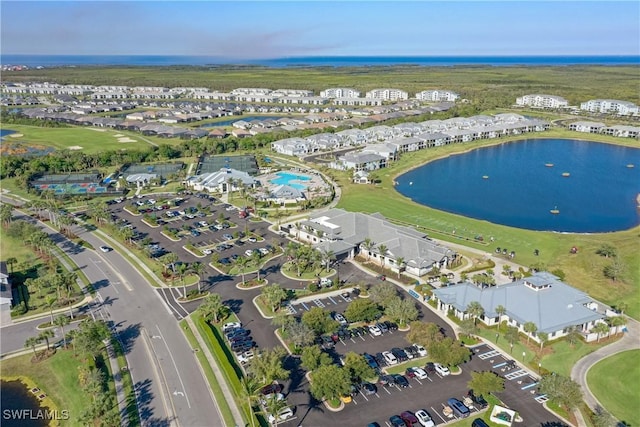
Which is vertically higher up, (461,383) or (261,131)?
(261,131)

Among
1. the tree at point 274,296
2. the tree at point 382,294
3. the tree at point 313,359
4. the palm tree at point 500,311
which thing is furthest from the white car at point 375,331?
the palm tree at point 500,311

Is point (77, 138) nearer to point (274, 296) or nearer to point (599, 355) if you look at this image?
point (274, 296)

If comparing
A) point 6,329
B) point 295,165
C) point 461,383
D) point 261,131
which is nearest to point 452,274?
point 461,383

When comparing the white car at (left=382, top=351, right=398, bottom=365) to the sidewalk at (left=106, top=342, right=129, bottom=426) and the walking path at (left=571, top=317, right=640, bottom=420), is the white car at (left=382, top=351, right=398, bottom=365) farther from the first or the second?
the sidewalk at (left=106, top=342, right=129, bottom=426)

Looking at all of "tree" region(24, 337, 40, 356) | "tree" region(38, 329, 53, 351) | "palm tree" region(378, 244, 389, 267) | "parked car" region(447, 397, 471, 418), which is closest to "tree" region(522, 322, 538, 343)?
"parked car" region(447, 397, 471, 418)

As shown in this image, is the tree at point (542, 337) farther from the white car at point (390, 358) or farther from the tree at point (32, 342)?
the tree at point (32, 342)

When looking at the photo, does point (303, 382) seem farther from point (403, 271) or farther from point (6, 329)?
point (6, 329)
